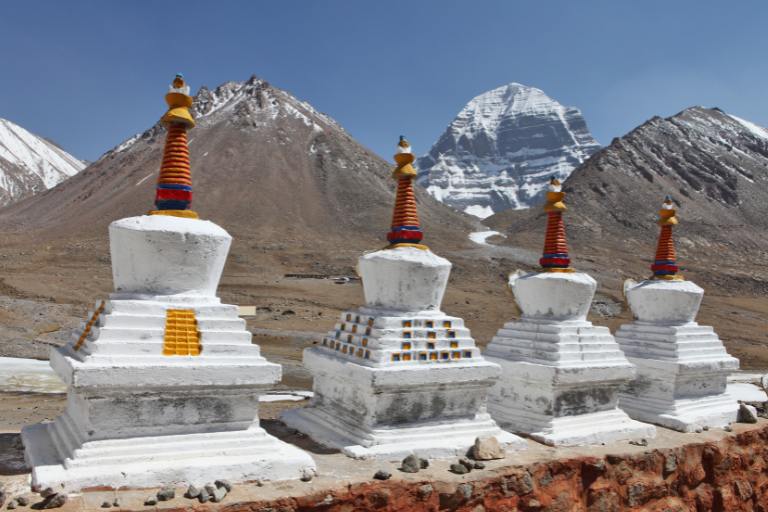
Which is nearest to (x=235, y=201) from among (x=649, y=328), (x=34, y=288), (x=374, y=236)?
(x=374, y=236)

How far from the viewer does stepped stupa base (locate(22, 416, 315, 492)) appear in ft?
16.5

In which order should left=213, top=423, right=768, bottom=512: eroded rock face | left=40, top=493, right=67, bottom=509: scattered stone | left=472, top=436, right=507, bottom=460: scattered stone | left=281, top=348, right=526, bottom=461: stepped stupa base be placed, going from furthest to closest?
left=472, top=436, right=507, bottom=460: scattered stone, left=281, top=348, right=526, bottom=461: stepped stupa base, left=213, top=423, right=768, bottom=512: eroded rock face, left=40, top=493, right=67, bottom=509: scattered stone

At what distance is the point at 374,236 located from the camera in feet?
174

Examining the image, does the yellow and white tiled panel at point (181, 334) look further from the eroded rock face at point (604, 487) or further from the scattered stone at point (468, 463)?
the scattered stone at point (468, 463)

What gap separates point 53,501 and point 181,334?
5.32ft

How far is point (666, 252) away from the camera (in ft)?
33.0

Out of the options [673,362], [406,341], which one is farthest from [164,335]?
[673,362]

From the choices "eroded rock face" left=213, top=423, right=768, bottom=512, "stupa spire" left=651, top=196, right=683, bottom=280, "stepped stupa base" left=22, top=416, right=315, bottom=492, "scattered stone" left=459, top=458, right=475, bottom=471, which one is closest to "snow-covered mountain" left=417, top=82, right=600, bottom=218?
"stupa spire" left=651, top=196, right=683, bottom=280

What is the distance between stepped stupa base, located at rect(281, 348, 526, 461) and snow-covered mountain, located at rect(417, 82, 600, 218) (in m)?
147

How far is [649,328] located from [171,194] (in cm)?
742

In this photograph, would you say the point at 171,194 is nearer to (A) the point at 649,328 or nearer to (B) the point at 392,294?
(B) the point at 392,294

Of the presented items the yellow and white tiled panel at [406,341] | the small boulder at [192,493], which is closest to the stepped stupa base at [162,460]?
the small boulder at [192,493]

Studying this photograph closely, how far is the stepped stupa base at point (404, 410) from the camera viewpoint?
6.51m

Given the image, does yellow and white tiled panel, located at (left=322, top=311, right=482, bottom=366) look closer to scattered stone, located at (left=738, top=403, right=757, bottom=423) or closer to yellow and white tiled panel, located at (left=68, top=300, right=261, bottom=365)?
yellow and white tiled panel, located at (left=68, top=300, right=261, bottom=365)
